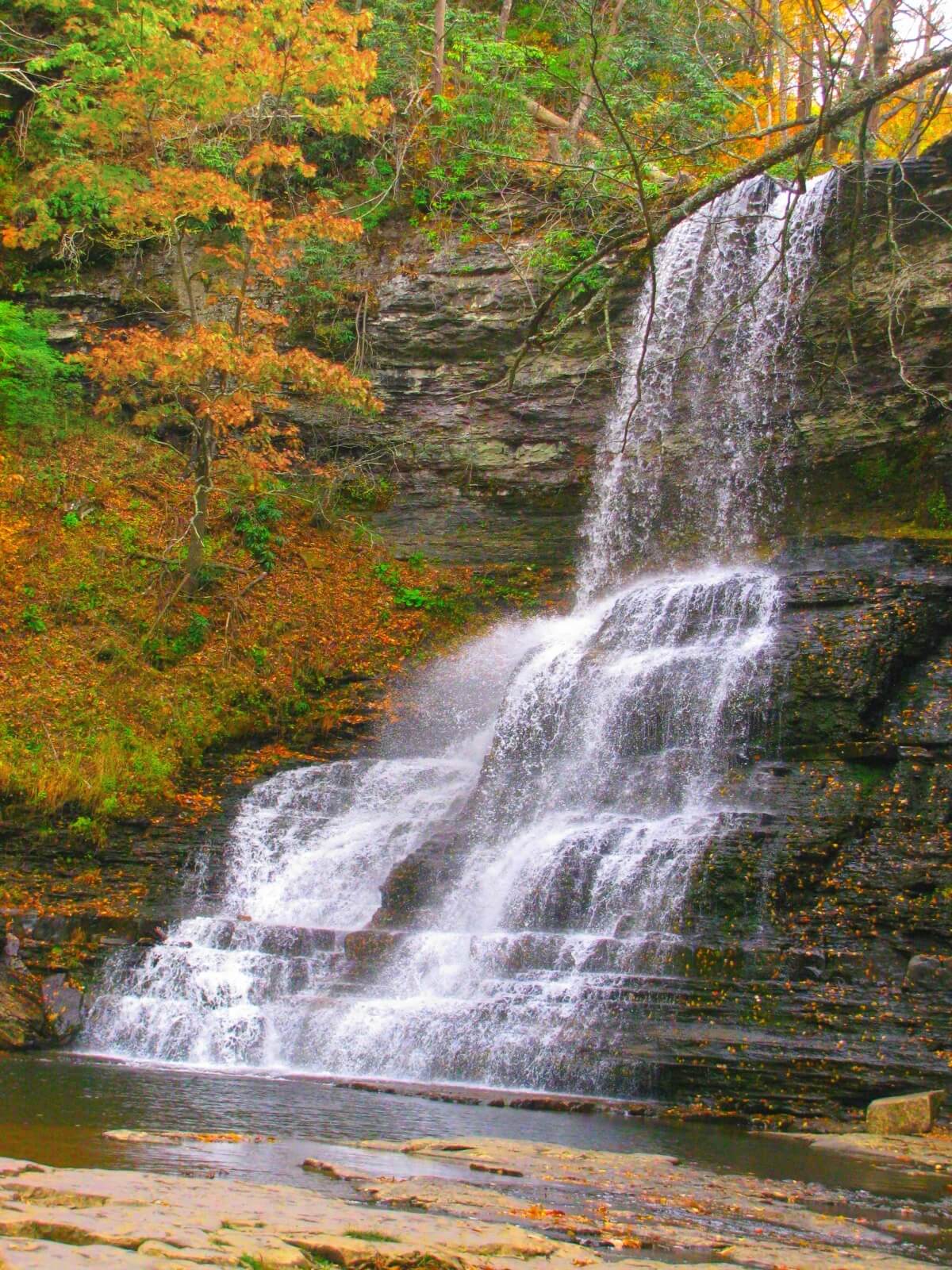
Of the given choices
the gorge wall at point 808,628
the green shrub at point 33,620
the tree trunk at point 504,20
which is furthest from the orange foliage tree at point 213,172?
the tree trunk at point 504,20

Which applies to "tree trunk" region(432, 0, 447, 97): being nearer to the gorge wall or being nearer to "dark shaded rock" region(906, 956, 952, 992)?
the gorge wall

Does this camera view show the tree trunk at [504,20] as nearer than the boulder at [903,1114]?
No

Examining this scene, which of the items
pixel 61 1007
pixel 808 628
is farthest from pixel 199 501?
pixel 808 628

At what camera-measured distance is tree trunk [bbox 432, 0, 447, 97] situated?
835 inches

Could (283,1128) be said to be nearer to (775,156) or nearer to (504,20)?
(775,156)

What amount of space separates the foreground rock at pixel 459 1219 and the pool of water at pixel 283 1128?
1.01 feet

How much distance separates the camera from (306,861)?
12.7 m

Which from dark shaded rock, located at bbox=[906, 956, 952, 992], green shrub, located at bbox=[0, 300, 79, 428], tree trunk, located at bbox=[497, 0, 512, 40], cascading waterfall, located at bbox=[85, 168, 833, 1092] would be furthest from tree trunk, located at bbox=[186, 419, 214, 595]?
tree trunk, located at bbox=[497, 0, 512, 40]

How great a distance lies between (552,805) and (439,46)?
15.7 m

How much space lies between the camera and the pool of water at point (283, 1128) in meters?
5.24

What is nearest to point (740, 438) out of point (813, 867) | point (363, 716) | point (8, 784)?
point (363, 716)

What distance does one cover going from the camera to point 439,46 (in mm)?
21406

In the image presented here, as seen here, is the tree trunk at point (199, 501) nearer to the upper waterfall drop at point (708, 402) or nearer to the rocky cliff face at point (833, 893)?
the upper waterfall drop at point (708, 402)

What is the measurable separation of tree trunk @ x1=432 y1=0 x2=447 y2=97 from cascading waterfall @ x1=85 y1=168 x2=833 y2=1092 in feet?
20.6
